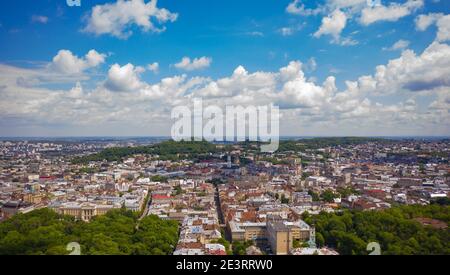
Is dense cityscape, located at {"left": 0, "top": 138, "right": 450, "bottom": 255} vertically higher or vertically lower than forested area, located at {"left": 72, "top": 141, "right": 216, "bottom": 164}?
lower

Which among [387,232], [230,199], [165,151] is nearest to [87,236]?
[387,232]

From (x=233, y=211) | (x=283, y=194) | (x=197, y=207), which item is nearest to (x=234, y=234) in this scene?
(x=233, y=211)

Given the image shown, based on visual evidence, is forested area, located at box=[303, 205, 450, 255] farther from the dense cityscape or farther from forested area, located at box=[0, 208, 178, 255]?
forested area, located at box=[0, 208, 178, 255]

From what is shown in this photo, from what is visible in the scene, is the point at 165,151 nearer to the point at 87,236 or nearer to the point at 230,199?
the point at 230,199

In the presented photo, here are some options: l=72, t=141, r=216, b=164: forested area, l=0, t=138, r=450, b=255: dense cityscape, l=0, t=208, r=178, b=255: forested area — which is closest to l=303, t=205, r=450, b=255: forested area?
l=0, t=138, r=450, b=255: dense cityscape

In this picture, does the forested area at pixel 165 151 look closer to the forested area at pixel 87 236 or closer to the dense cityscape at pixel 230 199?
the dense cityscape at pixel 230 199

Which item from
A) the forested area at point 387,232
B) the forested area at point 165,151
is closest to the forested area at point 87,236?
the forested area at point 387,232

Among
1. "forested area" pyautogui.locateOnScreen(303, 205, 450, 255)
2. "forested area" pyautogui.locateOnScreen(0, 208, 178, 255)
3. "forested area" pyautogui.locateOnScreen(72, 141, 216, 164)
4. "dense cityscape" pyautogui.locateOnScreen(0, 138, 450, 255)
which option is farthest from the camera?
"forested area" pyautogui.locateOnScreen(72, 141, 216, 164)

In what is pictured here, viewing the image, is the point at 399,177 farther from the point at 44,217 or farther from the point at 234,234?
the point at 44,217
